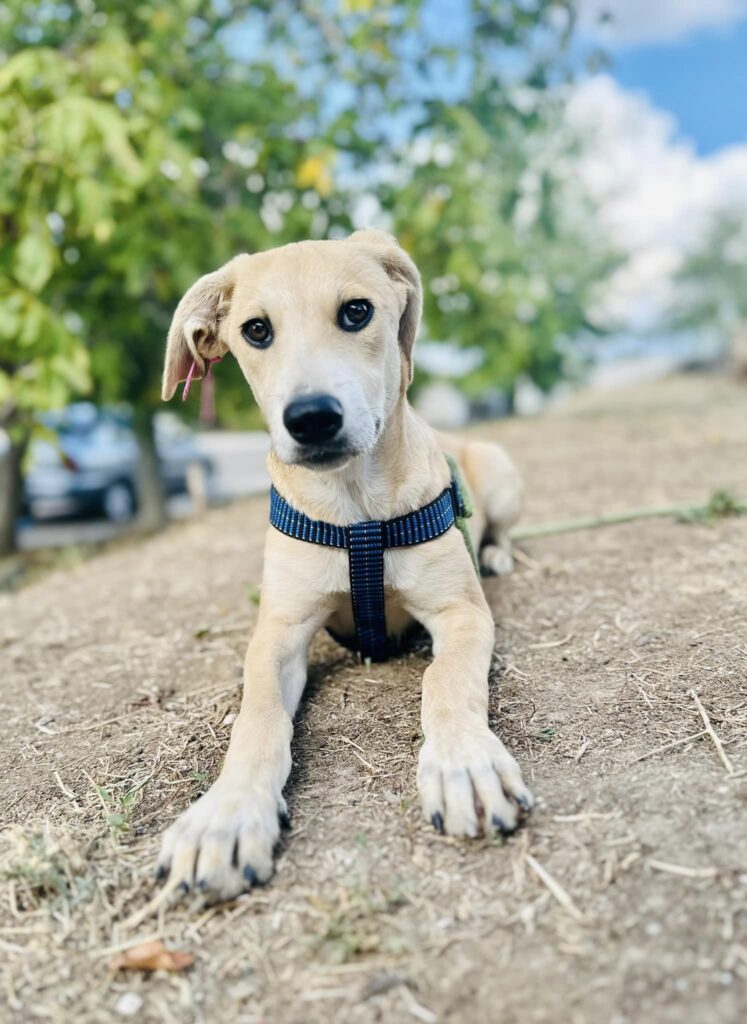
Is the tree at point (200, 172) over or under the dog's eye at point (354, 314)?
over

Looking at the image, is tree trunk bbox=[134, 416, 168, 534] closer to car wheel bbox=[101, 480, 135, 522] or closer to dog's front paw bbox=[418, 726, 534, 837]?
car wheel bbox=[101, 480, 135, 522]

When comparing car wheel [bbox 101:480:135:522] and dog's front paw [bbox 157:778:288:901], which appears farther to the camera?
car wheel [bbox 101:480:135:522]

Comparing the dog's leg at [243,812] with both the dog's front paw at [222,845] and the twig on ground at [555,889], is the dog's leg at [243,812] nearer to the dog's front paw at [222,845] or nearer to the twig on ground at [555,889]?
the dog's front paw at [222,845]

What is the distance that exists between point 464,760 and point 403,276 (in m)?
1.83

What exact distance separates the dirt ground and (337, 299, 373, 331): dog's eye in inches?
49.9

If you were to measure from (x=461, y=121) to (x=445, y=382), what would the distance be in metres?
3.12

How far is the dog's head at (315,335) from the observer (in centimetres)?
250

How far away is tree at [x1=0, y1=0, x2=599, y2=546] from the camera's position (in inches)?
196

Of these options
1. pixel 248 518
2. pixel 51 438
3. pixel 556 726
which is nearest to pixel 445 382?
pixel 248 518

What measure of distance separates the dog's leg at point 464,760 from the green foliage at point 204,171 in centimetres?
354

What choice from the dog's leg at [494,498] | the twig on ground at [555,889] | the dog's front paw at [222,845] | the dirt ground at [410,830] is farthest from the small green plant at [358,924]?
the dog's leg at [494,498]

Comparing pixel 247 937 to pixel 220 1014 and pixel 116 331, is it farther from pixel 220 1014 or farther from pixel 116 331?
pixel 116 331

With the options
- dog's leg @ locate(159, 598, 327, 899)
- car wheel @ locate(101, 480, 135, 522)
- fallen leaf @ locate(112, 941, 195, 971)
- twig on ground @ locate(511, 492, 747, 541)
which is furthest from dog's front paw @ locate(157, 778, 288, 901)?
car wheel @ locate(101, 480, 135, 522)

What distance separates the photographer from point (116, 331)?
266 inches
